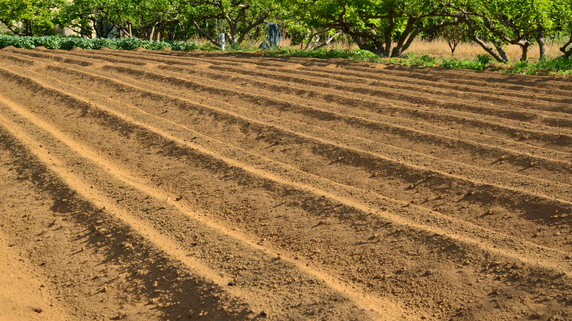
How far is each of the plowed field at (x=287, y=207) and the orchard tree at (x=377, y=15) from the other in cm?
466

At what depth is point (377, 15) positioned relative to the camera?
12.4 meters

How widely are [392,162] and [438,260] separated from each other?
5.24ft

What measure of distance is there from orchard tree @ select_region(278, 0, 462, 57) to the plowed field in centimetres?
466

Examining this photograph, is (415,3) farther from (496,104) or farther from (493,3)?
(496,104)

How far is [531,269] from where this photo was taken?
10.2 ft

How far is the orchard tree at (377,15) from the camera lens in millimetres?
11312

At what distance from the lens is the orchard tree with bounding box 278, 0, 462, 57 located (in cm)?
1131

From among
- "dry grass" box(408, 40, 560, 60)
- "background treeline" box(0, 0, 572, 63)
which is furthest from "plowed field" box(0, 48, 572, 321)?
"dry grass" box(408, 40, 560, 60)

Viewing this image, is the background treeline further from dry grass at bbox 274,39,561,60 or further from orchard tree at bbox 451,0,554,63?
dry grass at bbox 274,39,561,60

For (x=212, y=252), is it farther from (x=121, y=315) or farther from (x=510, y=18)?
(x=510, y=18)

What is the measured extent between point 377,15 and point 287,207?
963cm

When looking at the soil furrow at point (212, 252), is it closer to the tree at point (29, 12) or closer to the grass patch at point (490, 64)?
the grass patch at point (490, 64)

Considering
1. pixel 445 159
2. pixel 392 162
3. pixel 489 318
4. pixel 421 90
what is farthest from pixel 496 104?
pixel 489 318

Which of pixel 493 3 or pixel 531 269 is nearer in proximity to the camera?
pixel 531 269
